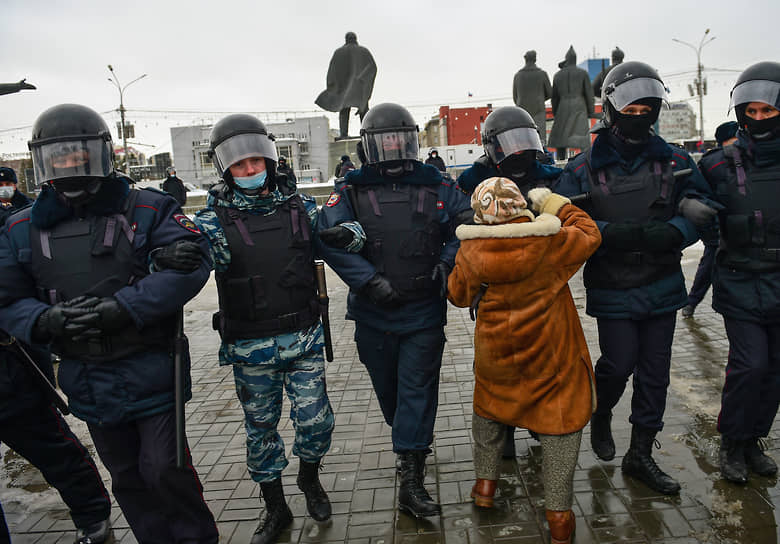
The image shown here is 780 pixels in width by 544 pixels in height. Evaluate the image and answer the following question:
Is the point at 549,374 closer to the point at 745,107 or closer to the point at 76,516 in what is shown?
the point at 745,107

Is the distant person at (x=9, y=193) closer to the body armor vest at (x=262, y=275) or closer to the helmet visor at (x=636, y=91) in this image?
the body armor vest at (x=262, y=275)

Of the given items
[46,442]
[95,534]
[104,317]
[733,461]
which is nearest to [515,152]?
[733,461]

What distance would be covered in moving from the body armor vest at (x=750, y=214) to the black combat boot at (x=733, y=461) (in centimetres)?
102

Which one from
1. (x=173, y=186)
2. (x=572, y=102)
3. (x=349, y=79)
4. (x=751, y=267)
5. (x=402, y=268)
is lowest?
(x=751, y=267)

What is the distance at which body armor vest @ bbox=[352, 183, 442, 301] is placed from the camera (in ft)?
10.7

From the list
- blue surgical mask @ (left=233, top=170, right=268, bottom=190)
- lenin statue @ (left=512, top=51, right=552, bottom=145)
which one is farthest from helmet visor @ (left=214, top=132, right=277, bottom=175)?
lenin statue @ (left=512, top=51, right=552, bottom=145)

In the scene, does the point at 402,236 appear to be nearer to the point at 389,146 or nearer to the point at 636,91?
the point at 389,146

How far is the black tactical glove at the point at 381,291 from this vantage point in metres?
3.12

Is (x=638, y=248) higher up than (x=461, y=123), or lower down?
lower down

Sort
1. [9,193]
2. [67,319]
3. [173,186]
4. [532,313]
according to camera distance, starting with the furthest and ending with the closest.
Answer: [173,186]
[9,193]
[532,313]
[67,319]

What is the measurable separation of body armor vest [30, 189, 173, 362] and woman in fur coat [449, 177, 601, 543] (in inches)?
61.6

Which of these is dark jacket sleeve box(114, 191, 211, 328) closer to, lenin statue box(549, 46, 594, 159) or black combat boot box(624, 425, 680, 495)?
black combat boot box(624, 425, 680, 495)

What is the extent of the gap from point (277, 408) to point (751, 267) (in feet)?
9.07

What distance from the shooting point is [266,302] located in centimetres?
303
